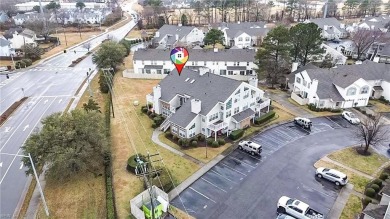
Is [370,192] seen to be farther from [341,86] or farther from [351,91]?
[341,86]

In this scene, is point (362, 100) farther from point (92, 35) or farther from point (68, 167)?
point (92, 35)

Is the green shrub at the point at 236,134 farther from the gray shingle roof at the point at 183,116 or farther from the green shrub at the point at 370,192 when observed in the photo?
the green shrub at the point at 370,192

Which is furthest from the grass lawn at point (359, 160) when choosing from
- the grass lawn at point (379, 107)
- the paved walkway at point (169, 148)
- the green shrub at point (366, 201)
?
the grass lawn at point (379, 107)

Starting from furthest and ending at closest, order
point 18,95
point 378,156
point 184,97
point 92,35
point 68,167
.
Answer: point 92,35, point 18,95, point 184,97, point 378,156, point 68,167

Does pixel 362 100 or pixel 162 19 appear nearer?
pixel 362 100

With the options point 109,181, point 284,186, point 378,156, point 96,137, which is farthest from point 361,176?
point 96,137

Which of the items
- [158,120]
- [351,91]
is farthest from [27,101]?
[351,91]
